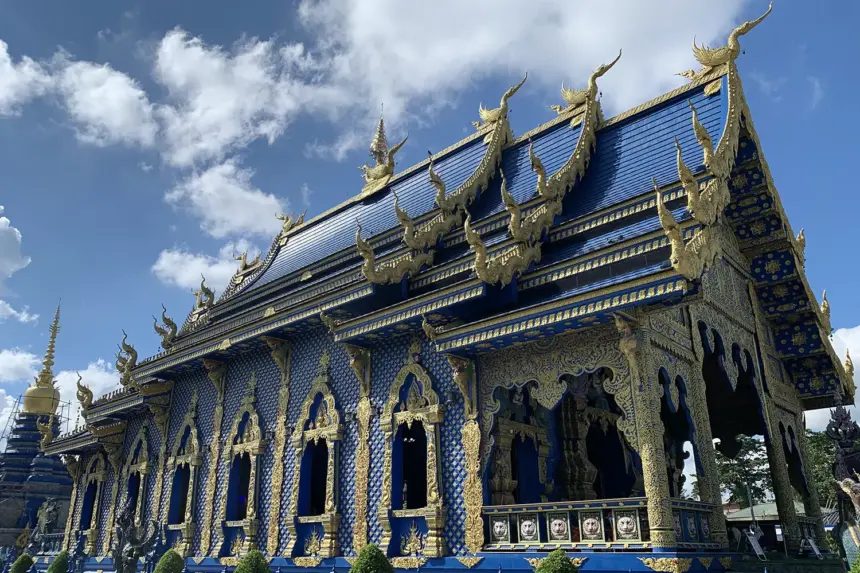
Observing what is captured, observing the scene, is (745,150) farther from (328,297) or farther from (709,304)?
(328,297)

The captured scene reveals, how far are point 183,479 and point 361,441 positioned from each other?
6.26 meters

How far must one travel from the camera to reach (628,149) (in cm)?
1230

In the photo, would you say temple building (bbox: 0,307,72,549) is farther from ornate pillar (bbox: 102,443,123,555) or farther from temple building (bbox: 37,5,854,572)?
temple building (bbox: 37,5,854,572)

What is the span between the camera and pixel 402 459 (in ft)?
37.1

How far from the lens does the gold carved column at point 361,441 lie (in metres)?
11.1

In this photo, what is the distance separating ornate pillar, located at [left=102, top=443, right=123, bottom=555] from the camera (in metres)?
17.4

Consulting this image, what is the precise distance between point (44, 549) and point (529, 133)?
17.9 metres

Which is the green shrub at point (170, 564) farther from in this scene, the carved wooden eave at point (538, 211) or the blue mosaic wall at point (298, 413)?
the carved wooden eave at point (538, 211)

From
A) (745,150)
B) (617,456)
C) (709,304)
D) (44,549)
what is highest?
(745,150)

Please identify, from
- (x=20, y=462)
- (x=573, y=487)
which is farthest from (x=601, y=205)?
(x=20, y=462)

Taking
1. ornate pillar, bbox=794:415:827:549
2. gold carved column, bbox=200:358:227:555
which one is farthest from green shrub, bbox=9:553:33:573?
ornate pillar, bbox=794:415:827:549

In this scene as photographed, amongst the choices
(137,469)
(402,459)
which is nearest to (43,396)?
(137,469)

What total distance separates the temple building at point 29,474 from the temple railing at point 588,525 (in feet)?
74.0

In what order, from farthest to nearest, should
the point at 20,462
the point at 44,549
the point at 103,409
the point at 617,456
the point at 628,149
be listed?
the point at 20,462 < the point at 44,549 < the point at 103,409 < the point at 617,456 < the point at 628,149
